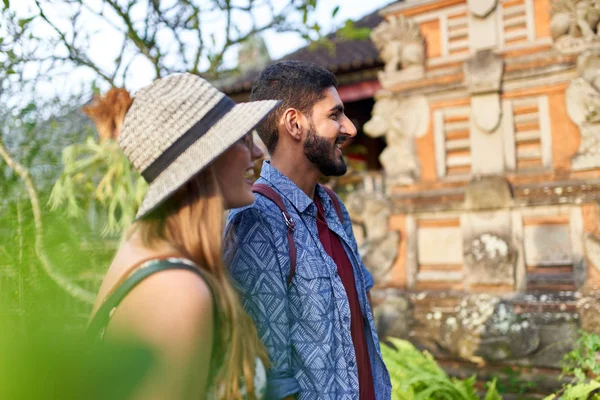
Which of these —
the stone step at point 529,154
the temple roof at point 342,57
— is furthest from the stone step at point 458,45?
the stone step at point 529,154

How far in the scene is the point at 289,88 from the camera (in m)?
2.00

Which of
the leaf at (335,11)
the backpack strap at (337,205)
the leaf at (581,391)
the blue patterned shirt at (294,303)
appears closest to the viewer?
the blue patterned shirt at (294,303)

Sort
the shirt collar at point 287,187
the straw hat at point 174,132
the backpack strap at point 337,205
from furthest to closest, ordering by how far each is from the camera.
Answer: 1. the backpack strap at point 337,205
2. the shirt collar at point 287,187
3. the straw hat at point 174,132

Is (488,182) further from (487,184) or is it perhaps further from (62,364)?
(62,364)

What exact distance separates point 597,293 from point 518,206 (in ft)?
3.59

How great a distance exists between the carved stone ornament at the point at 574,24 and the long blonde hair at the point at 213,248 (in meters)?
5.31

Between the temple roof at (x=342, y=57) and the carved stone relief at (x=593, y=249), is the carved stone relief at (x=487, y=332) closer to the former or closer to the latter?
the carved stone relief at (x=593, y=249)

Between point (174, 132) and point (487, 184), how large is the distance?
501 centimetres

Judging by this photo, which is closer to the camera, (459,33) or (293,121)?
(293,121)

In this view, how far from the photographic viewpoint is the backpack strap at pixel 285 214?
169 centimetres

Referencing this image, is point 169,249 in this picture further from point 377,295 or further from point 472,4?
point 472,4

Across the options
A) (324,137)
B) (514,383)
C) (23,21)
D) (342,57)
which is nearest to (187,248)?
(324,137)

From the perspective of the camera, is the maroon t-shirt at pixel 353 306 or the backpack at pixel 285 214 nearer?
the backpack at pixel 285 214

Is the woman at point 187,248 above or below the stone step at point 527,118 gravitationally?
below
